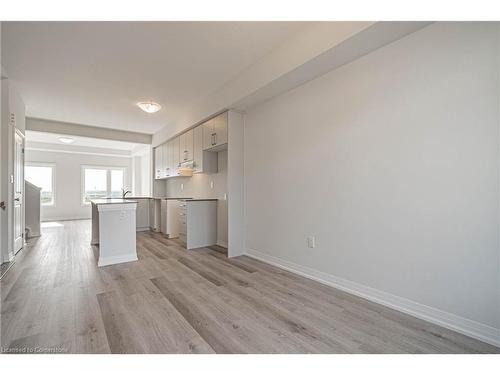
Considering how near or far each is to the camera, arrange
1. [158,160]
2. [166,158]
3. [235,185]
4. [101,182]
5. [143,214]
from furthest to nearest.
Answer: [101,182] → [158,160] → [143,214] → [166,158] → [235,185]

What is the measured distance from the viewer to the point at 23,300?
2.19m

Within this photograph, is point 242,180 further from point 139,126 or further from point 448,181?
point 139,126

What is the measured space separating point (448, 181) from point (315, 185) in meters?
1.24

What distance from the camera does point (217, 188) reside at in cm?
467

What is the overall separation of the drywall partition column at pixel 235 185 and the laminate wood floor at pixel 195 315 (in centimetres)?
64

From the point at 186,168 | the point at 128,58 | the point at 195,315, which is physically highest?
the point at 128,58

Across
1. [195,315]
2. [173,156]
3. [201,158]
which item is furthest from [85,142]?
[195,315]

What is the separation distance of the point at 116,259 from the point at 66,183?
713 centimetres

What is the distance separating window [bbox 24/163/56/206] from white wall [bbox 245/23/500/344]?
913 centimetres

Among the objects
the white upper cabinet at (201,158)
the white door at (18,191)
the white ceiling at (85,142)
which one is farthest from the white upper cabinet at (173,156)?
the white door at (18,191)

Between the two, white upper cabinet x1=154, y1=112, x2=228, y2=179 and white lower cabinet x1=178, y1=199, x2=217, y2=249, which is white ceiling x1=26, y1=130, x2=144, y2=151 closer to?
white upper cabinet x1=154, y1=112, x2=228, y2=179

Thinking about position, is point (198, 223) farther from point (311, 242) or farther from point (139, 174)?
point (139, 174)

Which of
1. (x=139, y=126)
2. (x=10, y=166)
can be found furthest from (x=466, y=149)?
(x=139, y=126)

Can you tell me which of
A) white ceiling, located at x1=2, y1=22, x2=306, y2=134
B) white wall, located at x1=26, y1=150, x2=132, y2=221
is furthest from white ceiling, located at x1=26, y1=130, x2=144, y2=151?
white ceiling, located at x1=2, y1=22, x2=306, y2=134
